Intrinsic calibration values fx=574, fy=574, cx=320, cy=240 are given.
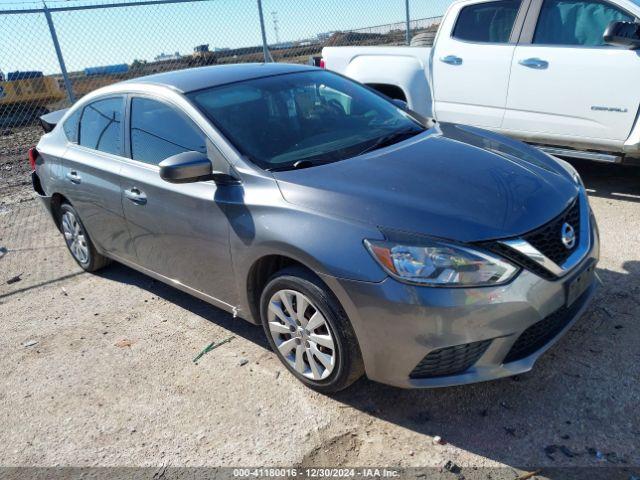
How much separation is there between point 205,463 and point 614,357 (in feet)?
7.30

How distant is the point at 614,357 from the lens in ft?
10.2

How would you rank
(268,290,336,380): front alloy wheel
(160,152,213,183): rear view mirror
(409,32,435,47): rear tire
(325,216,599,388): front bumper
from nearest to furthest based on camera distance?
(325,216,599,388): front bumper < (268,290,336,380): front alloy wheel < (160,152,213,183): rear view mirror < (409,32,435,47): rear tire

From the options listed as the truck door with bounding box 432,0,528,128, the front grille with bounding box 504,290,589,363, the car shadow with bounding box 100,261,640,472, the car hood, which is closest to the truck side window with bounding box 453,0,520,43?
the truck door with bounding box 432,0,528,128

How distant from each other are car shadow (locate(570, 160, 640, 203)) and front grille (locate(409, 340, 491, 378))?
3533 millimetres

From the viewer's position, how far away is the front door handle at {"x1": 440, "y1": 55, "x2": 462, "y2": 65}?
606cm

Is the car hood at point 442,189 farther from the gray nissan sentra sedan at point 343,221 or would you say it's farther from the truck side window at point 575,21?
the truck side window at point 575,21

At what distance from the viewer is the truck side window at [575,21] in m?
5.19

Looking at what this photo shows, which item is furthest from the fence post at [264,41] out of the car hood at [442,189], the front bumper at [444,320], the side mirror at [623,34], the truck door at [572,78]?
the front bumper at [444,320]

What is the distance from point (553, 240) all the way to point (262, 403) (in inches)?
68.7

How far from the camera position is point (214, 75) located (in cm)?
400

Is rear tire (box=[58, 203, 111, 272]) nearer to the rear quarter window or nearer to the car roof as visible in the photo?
the rear quarter window

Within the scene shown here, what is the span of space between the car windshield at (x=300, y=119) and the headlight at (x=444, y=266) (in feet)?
3.05

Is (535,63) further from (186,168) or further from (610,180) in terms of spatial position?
(186,168)

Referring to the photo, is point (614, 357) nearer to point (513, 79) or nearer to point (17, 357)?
point (513, 79)
